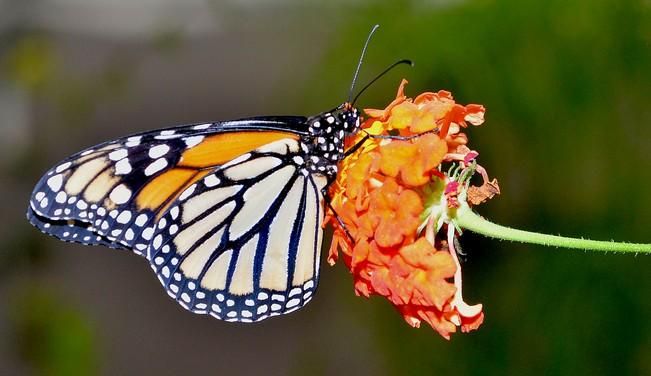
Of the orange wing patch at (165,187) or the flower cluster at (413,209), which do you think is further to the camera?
the orange wing patch at (165,187)

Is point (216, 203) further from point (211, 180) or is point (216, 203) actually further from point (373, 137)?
point (373, 137)

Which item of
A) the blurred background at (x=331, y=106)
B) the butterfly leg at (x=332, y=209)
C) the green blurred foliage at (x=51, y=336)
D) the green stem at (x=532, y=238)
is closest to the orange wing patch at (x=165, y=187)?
the butterfly leg at (x=332, y=209)

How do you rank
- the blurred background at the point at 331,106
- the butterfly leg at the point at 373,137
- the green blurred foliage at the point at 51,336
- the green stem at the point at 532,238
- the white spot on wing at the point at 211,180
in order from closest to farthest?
the green stem at the point at 532,238 → the butterfly leg at the point at 373,137 → the white spot on wing at the point at 211,180 → the blurred background at the point at 331,106 → the green blurred foliage at the point at 51,336

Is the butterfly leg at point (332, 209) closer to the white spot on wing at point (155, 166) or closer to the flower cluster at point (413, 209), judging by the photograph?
the flower cluster at point (413, 209)

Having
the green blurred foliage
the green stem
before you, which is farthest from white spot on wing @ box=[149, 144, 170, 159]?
the green blurred foliage

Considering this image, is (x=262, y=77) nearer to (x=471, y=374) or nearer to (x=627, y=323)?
(x=471, y=374)

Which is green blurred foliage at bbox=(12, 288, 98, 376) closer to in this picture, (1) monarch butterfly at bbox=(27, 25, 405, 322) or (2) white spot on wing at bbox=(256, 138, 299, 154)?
(1) monarch butterfly at bbox=(27, 25, 405, 322)

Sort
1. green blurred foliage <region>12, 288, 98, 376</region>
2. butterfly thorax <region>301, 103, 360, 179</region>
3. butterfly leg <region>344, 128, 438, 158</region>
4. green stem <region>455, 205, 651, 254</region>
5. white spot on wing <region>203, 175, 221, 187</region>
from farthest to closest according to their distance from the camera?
green blurred foliage <region>12, 288, 98, 376</region>
white spot on wing <region>203, 175, 221, 187</region>
butterfly thorax <region>301, 103, 360, 179</region>
butterfly leg <region>344, 128, 438, 158</region>
green stem <region>455, 205, 651, 254</region>
